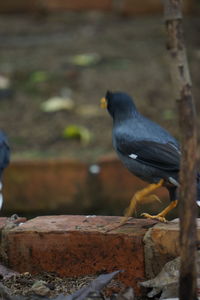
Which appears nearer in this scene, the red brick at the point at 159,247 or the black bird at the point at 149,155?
the red brick at the point at 159,247

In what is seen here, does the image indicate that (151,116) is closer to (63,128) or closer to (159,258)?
(63,128)

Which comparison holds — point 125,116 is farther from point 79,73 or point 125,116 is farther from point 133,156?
point 79,73

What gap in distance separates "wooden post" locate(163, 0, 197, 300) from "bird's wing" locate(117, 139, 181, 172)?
3.66 ft

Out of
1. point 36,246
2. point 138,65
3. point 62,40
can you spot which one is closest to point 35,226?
point 36,246

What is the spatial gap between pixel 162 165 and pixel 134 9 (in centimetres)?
647

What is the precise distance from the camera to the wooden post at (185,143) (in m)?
2.51

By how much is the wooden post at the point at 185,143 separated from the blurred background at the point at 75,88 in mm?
2818

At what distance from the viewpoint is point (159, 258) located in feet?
11.0

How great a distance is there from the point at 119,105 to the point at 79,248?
1.08m

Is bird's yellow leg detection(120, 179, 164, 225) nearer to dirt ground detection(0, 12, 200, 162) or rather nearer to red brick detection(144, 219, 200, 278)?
red brick detection(144, 219, 200, 278)

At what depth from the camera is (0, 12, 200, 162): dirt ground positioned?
270 inches

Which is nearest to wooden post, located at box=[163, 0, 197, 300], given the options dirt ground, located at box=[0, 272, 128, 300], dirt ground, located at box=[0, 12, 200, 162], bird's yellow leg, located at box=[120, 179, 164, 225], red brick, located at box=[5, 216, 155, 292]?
dirt ground, located at box=[0, 272, 128, 300]

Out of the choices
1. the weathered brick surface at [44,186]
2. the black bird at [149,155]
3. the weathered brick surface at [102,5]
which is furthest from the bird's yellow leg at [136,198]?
the weathered brick surface at [102,5]

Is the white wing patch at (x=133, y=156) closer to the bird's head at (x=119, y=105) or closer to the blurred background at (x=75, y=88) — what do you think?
the bird's head at (x=119, y=105)
